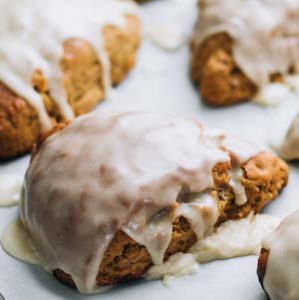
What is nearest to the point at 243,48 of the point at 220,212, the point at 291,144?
the point at 291,144

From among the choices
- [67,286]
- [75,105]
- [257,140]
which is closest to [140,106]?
[75,105]

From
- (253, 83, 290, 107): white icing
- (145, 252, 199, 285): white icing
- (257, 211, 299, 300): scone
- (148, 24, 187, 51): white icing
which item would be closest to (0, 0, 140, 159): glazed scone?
A: (148, 24, 187, 51): white icing

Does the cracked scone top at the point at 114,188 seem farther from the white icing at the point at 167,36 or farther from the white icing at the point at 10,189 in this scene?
the white icing at the point at 167,36

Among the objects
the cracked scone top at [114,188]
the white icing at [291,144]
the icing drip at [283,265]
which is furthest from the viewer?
the white icing at [291,144]

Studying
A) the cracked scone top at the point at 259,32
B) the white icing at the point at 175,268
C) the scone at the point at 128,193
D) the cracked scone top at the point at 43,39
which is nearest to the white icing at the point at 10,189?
the scone at the point at 128,193

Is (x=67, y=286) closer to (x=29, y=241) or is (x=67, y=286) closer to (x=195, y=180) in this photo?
(x=29, y=241)

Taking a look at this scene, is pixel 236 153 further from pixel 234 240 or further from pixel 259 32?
pixel 259 32

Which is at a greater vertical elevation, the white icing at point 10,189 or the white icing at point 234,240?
the white icing at point 10,189

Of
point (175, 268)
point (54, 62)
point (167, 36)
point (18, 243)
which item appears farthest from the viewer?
point (167, 36)
